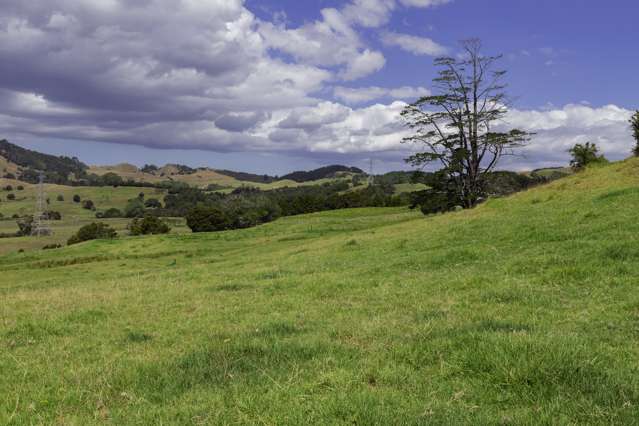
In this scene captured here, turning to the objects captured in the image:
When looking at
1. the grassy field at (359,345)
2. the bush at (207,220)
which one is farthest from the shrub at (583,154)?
the bush at (207,220)

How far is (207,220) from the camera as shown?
372 ft

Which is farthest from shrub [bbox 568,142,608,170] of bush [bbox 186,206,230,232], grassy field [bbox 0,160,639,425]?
bush [bbox 186,206,230,232]

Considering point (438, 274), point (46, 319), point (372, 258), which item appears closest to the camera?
point (46, 319)

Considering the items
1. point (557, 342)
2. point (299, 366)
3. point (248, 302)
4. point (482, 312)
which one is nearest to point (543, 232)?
point (482, 312)

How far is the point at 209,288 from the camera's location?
1686 cm

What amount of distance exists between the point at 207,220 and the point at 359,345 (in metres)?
109

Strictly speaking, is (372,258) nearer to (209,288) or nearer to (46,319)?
(209,288)

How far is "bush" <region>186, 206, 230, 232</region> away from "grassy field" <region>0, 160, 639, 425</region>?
9639 centimetres

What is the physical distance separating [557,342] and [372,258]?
53.5ft

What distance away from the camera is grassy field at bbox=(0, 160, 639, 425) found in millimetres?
5348

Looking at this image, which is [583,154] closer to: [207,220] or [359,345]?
[359,345]

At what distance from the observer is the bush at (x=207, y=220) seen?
11300 cm

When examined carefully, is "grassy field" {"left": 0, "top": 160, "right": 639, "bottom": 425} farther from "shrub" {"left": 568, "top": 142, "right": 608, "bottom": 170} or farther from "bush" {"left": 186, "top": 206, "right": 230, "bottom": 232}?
"bush" {"left": 186, "top": 206, "right": 230, "bottom": 232}

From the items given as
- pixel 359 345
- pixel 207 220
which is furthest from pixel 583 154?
pixel 207 220
